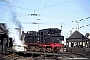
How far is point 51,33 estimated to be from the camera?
33438 mm

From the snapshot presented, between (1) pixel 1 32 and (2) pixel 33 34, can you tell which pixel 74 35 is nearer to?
(2) pixel 33 34

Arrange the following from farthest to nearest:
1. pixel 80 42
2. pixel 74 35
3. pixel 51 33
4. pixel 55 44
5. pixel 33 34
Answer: pixel 74 35
pixel 80 42
pixel 33 34
pixel 51 33
pixel 55 44

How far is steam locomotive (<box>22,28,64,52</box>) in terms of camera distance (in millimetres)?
31094

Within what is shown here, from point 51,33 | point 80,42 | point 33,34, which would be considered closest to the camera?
point 51,33

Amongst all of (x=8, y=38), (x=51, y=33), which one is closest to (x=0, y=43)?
(x=8, y=38)

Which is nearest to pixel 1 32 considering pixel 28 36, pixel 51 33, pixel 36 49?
pixel 28 36

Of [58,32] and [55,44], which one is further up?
[58,32]

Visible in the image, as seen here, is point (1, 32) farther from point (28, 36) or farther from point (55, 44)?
point (55, 44)

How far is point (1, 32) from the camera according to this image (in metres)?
34.4

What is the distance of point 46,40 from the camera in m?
32.8

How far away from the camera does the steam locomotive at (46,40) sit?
3109 centimetres

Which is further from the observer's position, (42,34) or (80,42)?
(80,42)

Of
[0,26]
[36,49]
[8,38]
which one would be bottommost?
[36,49]

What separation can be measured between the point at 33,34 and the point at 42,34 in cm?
278
